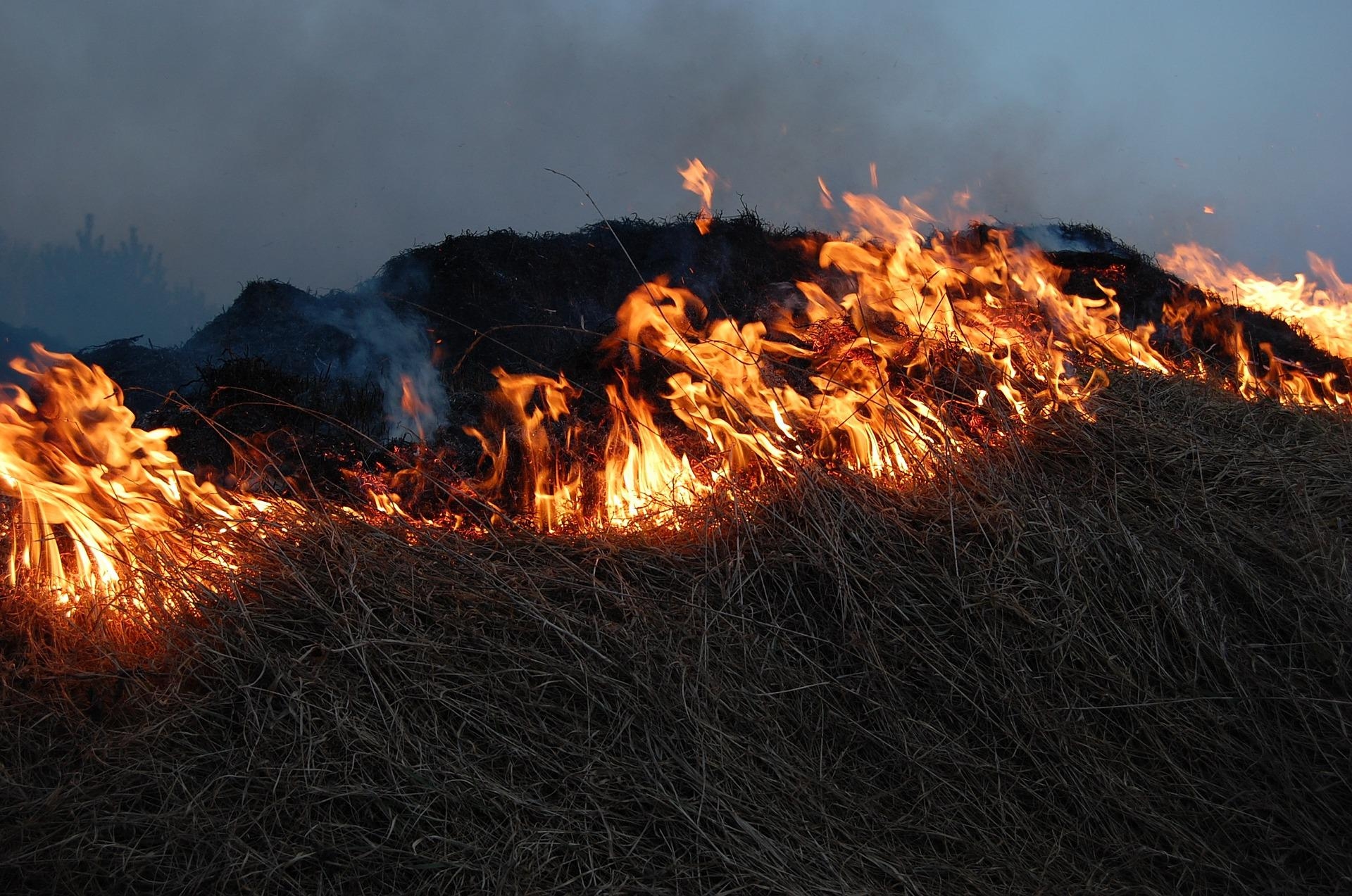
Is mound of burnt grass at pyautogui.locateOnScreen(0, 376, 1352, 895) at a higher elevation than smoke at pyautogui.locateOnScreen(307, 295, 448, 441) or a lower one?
lower

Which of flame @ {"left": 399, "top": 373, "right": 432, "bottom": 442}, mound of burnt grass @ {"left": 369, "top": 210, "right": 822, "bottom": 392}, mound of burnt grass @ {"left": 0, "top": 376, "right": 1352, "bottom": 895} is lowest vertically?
mound of burnt grass @ {"left": 0, "top": 376, "right": 1352, "bottom": 895}

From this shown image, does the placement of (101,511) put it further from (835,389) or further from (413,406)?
(835,389)

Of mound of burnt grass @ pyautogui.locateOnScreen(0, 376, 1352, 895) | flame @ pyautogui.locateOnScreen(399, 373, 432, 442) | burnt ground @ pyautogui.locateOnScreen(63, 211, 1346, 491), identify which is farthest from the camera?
burnt ground @ pyautogui.locateOnScreen(63, 211, 1346, 491)

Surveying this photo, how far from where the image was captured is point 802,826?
210cm

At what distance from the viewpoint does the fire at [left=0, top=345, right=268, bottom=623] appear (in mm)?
2705

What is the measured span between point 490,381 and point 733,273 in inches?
115

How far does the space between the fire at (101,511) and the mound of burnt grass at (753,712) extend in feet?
0.69

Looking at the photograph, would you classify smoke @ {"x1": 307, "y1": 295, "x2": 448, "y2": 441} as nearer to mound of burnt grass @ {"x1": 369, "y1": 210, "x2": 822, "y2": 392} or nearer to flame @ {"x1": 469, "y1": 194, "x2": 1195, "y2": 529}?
mound of burnt grass @ {"x1": 369, "y1": 210, "x2": 822, "y2": 392}

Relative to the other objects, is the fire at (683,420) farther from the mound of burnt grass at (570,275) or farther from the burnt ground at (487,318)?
the mound of burnt grass at (570,275)

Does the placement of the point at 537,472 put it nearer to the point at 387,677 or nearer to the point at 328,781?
the point at 387,677

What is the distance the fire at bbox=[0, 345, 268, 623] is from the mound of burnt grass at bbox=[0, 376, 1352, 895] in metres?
0.21

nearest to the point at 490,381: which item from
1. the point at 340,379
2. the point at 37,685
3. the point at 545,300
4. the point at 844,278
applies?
the point at 340,379

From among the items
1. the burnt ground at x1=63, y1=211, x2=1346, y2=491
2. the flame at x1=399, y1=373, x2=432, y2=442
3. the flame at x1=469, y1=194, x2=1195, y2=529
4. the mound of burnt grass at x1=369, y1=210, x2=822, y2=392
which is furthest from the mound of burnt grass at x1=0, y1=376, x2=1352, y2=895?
the mound of burnt grass at x1=369, y1=210, x2=822, y2=392

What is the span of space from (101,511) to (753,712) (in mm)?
2321
